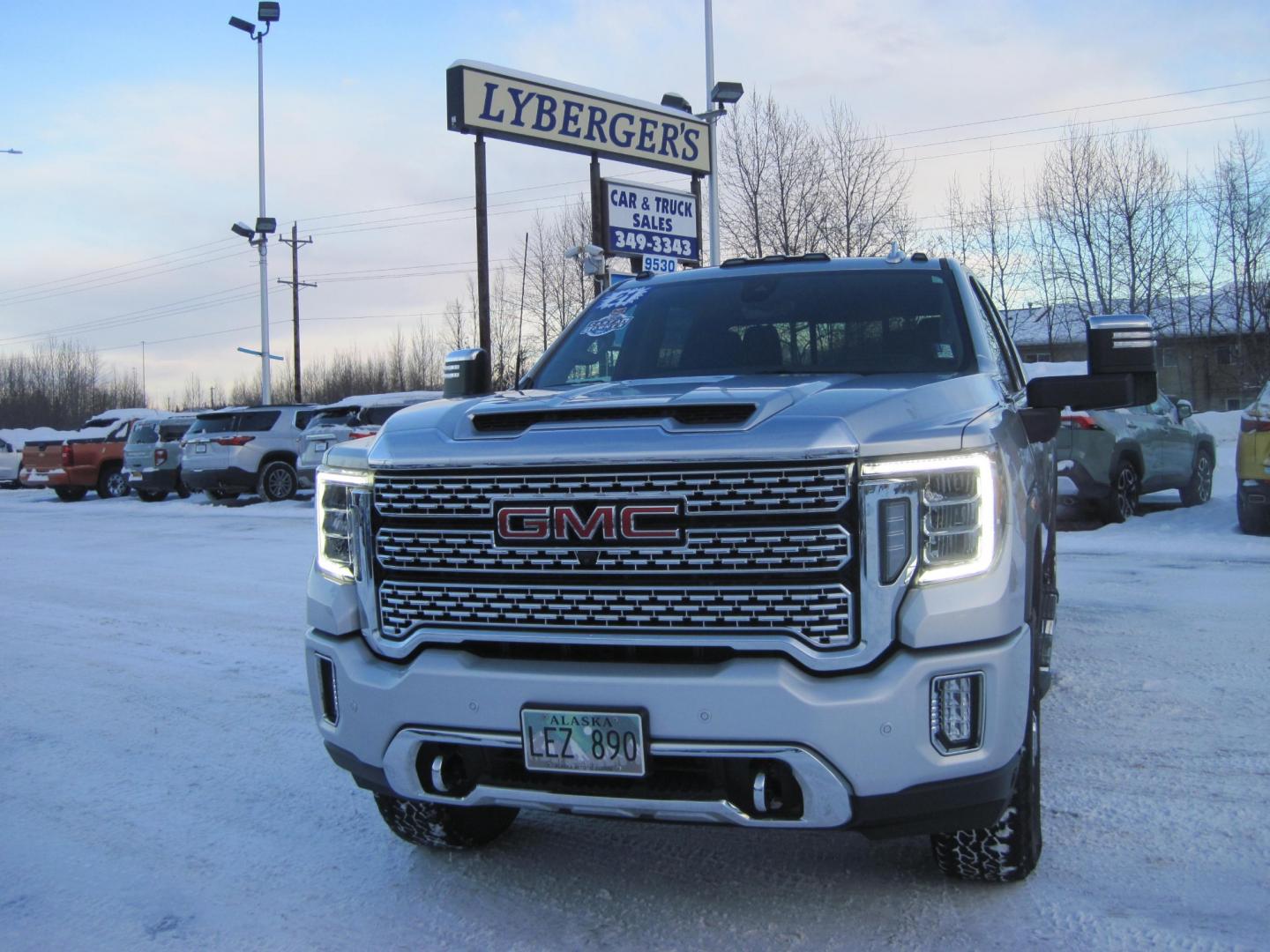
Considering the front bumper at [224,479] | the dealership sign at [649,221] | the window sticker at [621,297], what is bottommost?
the front bumper at [224,479]

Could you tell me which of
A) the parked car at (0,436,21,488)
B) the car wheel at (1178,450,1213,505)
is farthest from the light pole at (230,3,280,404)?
the car wheel at (1178,450,1213,505)

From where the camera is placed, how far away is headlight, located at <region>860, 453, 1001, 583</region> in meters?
2.82

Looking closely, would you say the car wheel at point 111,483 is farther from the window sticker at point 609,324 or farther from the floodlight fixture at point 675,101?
the window sticker at point 609,324

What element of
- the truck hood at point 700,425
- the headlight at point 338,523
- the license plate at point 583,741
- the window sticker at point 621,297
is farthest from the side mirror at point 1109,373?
the headlight at point 338,523

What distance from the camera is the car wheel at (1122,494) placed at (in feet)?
38.6

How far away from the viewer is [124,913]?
338 cm

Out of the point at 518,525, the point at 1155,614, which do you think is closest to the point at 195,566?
the point at 1155,614

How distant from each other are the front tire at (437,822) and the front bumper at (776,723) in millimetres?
628

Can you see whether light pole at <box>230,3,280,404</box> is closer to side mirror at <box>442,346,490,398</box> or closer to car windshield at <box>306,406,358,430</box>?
car windshield at <box>306,406,358,430</box>

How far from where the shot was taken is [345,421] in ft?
64.6

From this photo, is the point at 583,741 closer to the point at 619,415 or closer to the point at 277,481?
the point at 619,415

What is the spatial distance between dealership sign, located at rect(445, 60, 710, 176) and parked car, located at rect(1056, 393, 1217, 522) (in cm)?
896

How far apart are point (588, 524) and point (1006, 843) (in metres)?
1.47

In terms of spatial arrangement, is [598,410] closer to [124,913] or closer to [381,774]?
[381,774]
